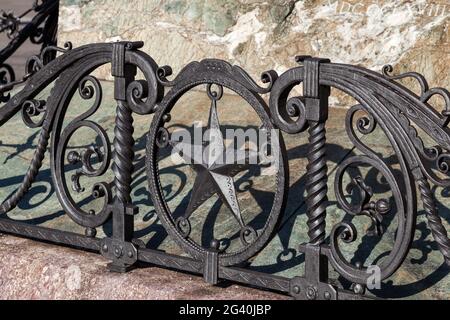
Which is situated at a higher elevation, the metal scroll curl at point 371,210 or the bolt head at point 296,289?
the metal scroll curl at point 371,210

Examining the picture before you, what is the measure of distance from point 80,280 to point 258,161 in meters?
0.77


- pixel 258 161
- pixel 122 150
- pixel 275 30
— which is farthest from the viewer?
pixel 275 30

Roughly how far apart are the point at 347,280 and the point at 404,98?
0.70 m

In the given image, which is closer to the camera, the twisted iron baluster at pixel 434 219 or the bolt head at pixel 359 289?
the twisted iron baluster at pixel 434 219

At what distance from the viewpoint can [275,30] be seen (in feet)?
16.0

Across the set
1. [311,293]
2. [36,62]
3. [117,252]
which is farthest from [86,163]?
[311,293]

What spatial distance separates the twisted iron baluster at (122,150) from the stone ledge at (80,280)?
283 millimetres

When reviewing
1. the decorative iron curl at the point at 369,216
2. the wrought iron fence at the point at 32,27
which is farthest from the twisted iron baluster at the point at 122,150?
the wrought iron fence at the point at 32,27

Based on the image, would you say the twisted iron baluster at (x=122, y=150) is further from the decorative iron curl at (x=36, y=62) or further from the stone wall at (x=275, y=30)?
the stone wall at (x=275, y=30)

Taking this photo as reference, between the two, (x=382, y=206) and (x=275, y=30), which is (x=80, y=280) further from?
(x=275, y=30)

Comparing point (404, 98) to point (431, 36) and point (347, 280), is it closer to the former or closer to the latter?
point (347, 280)

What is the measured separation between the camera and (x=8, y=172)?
15.3 ft

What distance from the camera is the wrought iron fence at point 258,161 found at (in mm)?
3168
